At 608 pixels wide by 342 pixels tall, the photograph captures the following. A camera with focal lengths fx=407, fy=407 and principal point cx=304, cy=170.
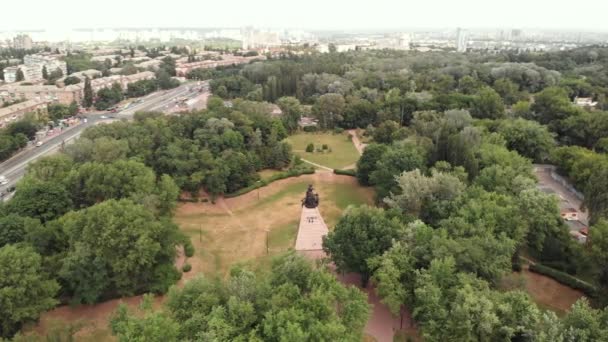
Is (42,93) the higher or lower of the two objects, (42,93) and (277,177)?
the higher

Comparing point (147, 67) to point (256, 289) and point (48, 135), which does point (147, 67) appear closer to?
point (48, 135)

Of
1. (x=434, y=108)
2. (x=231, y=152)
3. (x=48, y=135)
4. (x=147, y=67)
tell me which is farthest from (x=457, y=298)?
(x=147, y=67)

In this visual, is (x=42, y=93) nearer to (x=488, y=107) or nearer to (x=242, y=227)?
(x=242, y=227)

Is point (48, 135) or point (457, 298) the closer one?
point (457, 298)

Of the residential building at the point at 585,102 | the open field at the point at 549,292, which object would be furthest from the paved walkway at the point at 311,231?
the residential building at the point at 585,102

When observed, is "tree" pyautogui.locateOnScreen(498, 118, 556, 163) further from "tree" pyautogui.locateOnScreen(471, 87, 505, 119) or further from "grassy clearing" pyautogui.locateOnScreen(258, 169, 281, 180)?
"grassy clearing" pyautogui.locateOnScreen(258, 169, 281, 180)

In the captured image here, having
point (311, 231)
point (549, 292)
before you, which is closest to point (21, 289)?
point (311, 231)
